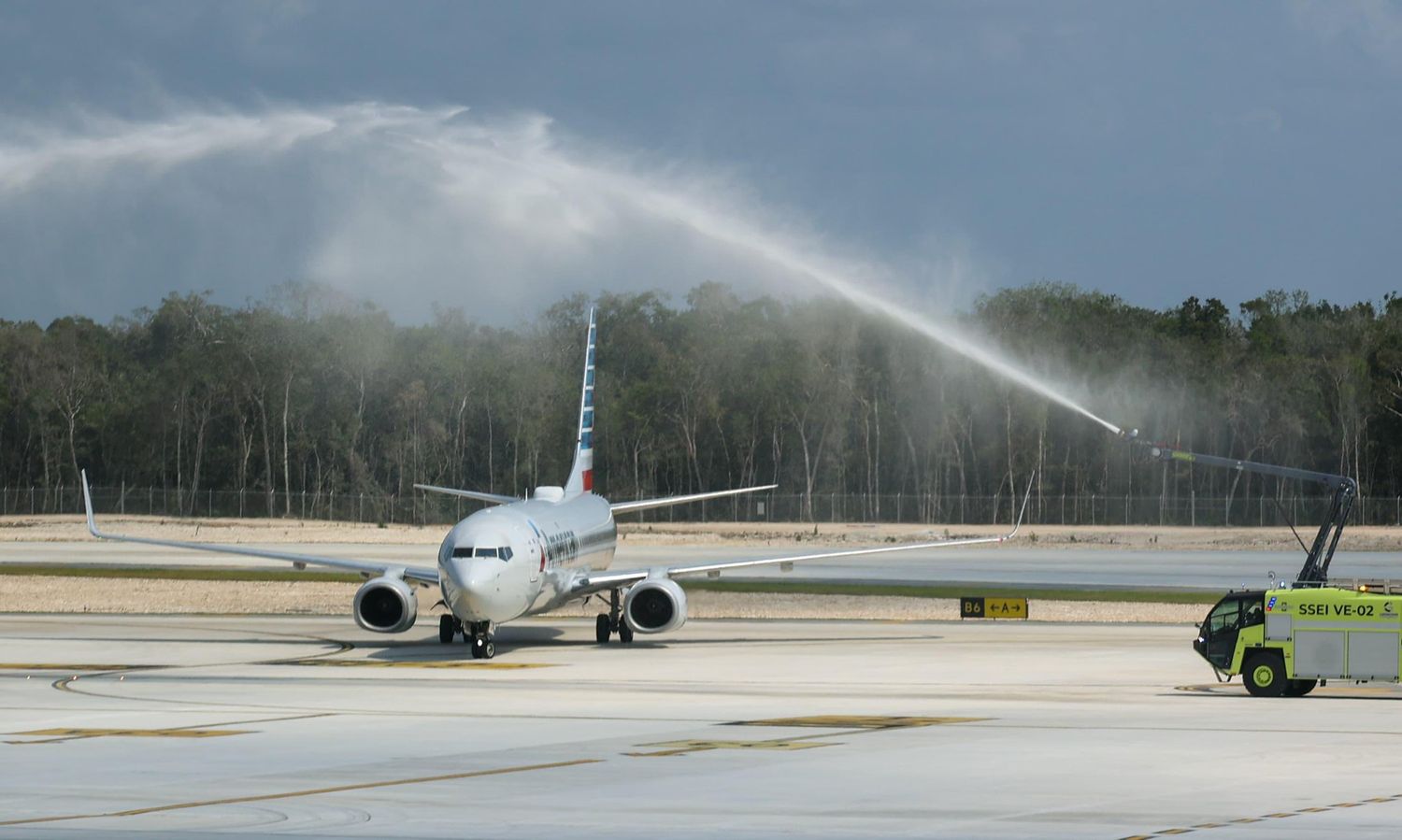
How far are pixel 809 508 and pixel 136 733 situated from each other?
12444 cm

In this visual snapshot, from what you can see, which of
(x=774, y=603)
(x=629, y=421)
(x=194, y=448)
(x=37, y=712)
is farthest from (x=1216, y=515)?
(x=37, y=712)

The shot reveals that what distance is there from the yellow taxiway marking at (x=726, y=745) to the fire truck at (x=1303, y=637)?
39.5 feet

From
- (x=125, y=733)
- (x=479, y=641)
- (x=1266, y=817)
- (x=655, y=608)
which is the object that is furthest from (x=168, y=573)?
→ (x=1266, y=817)

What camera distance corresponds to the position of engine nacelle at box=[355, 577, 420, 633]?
47000mm

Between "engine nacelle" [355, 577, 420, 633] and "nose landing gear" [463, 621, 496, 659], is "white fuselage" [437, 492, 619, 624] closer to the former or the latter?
"nose landing gear" [463, 621, 496, 659]

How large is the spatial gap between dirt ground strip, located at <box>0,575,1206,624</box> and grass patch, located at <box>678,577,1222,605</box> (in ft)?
3.46

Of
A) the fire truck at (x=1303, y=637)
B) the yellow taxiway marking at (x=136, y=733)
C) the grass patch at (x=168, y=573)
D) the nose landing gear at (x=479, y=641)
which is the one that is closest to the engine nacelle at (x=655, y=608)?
the nose landing gear at (x=479, y=641)

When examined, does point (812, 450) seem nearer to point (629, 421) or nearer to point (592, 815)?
point (629, 421)

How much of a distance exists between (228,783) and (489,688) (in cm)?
1494

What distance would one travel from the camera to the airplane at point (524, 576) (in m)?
43.6

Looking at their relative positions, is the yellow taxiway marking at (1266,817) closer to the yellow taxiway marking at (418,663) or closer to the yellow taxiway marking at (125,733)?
the yellow taxiway marking at (125,733)

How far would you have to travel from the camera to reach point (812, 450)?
175250 mm

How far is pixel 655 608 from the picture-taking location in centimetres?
4806

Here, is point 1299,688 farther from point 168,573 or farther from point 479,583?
point 168,573
